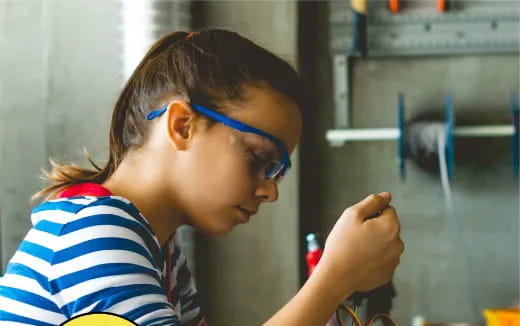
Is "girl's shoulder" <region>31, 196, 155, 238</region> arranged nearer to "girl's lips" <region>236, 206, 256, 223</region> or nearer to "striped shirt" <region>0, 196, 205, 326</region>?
"striped shirt" <region>0, 196, 205, 326</region>

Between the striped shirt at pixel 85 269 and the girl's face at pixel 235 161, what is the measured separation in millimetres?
120

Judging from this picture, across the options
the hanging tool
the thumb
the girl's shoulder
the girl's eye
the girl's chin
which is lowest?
the girl's chin

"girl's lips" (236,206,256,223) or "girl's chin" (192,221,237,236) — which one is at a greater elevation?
"girl's lips" (236,206,256,223)

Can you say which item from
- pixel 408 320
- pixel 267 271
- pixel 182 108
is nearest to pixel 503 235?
pixel 408 320

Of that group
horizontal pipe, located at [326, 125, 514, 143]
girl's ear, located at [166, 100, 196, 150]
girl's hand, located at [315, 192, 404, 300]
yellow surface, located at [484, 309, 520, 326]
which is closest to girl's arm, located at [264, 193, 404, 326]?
girl's hand, located at [315, 192, 404, 300]

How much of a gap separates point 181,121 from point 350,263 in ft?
1.00

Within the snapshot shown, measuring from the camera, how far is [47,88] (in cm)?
219

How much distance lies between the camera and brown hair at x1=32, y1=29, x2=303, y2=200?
3.17 feet

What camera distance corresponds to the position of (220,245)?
224cm

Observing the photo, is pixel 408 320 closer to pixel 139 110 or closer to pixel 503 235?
pixel 503 235

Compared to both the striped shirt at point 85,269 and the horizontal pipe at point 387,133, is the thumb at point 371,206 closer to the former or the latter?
the striped shirt at point 85,269

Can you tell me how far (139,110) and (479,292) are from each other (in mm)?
1622

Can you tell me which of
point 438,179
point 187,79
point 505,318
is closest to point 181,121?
point 187,79

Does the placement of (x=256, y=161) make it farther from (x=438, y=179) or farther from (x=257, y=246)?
(x=438, y=179)
